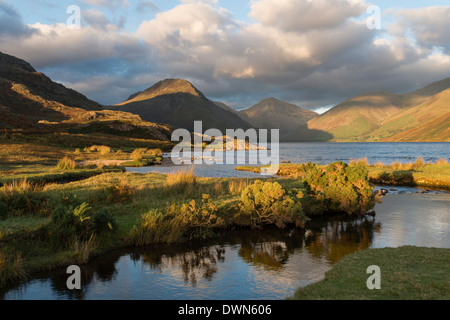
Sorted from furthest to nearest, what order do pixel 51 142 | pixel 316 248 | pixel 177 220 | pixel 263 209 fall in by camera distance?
pixel 51 142 → pixel 263 209 → pixel 177 220 → pixel 316 248

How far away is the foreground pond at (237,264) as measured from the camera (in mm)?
12023

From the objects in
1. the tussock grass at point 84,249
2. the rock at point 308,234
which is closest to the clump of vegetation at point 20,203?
the tussock grass at point 84,249

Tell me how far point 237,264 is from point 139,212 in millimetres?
8330

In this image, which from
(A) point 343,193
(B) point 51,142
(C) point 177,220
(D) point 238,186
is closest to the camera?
(C) point 177,220

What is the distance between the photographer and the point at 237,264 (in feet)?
49.2

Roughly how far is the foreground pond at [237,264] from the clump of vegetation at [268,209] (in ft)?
3.09

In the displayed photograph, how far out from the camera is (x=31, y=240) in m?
15.0

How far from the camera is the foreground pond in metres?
12.0

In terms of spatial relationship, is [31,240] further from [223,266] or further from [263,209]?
[263,209]

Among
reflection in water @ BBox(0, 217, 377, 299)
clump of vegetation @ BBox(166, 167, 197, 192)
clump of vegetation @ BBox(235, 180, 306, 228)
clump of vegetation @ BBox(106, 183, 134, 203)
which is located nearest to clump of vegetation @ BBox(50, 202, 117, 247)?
reflection in water @ BBox(0, 217, 377, 299)

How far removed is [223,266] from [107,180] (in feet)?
58.0

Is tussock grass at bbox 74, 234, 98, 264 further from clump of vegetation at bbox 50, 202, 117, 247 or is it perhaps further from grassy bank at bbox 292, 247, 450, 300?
grassy bank at bbox 292, 247, 450, 300

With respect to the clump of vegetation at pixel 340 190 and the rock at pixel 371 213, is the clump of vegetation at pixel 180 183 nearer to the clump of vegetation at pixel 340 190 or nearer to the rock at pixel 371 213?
the clump of vegetation at pixel 340 190
